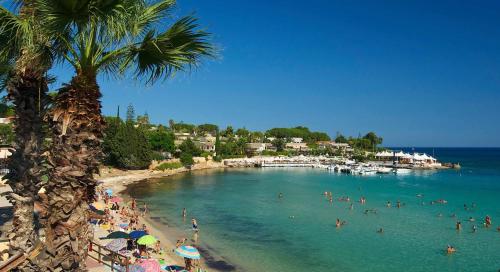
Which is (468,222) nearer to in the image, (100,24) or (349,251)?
(349,251)

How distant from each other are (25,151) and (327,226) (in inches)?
1187

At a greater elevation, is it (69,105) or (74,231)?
(69,105)

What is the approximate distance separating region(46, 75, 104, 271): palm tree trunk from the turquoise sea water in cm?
1874

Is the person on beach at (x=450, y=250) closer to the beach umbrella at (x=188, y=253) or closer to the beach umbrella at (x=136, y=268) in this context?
the beach umbrella at (x=188, y=253)

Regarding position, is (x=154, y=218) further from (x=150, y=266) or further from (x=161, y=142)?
(x=161, y=142)

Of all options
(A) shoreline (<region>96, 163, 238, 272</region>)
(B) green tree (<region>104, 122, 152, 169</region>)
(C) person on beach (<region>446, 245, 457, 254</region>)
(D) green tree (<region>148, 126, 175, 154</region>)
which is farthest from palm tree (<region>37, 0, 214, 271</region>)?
(D) green tree (<region>148, 126, 175, 154</region>)

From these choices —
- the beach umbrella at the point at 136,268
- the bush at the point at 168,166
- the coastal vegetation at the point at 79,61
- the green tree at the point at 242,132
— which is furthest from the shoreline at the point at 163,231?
the green tree at the point at 242,132

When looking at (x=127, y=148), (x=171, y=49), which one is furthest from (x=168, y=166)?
Answer: (x=171, y=49)

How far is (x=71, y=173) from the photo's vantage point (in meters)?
4.75

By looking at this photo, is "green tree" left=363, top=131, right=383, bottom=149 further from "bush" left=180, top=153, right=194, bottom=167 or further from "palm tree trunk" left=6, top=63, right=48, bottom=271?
"palm tree trunk" left=6, top=63, right=48, bottom=271

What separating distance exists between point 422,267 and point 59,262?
24380 millimetres

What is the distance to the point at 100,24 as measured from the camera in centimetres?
477

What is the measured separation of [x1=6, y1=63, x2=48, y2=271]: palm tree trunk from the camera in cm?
751

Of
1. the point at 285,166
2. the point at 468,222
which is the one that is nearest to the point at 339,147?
the point at 285,166
